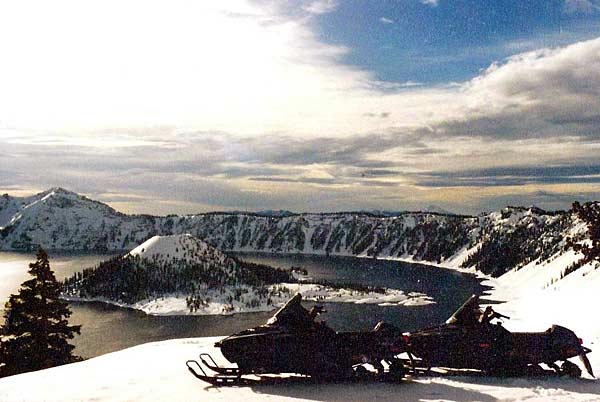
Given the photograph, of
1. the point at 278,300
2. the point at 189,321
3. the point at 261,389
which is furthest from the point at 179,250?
the point at 261,389

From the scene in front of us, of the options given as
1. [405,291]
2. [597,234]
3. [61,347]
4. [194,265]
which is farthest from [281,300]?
[597,234]

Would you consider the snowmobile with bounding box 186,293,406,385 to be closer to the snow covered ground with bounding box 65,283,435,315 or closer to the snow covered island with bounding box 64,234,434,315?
the snow covered ground with bounding box 65,283,435,315

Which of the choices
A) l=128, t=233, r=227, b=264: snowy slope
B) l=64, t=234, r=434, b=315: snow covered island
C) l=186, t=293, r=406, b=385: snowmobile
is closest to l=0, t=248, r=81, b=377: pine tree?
l=186, t=293, r=406, b=385: snowmobile

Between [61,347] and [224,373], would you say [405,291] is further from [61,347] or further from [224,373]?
[224,373]

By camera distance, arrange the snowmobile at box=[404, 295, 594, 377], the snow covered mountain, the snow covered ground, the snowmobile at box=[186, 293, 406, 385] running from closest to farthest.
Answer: the snowmobile at box=[186, 293, 406, 385]
the snowmobile at box=[404, 295, 594, 377]
the snow covered ground
the snow covered mountain

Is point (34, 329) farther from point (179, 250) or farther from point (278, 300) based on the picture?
point (179, 250)

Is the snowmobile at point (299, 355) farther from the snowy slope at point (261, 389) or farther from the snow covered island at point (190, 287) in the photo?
the snow covered island at point (190, 287)
